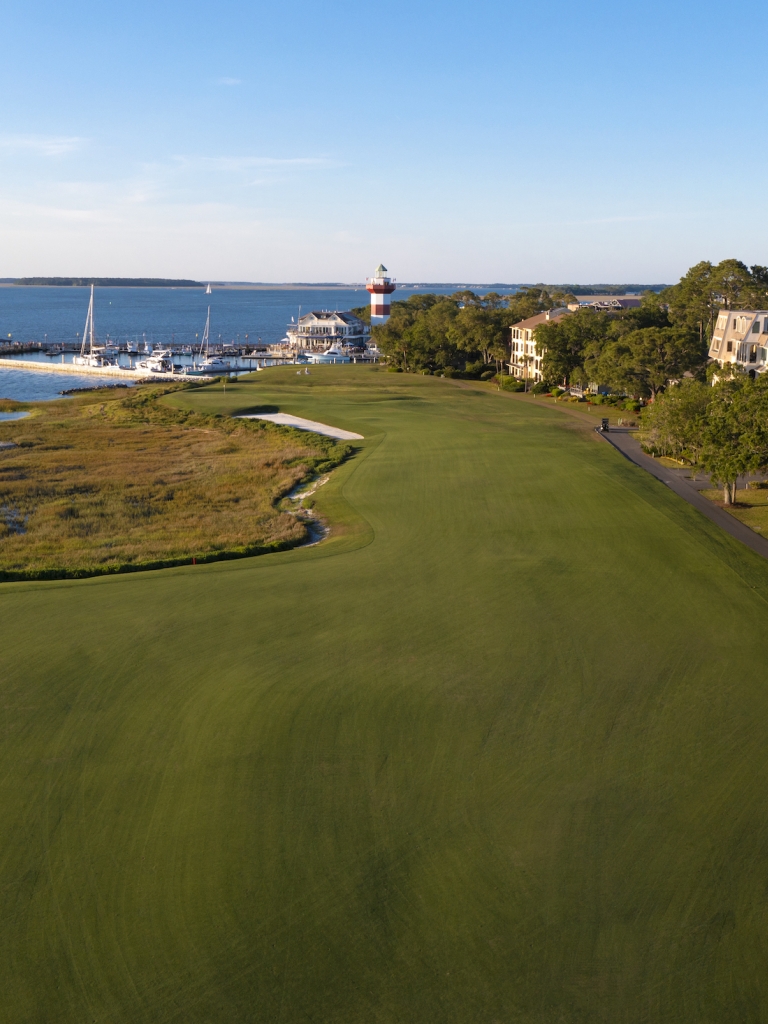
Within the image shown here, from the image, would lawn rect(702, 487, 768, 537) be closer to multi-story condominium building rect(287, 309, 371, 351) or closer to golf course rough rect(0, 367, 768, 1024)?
golf course rough rect(0, 367, 768, 1024)

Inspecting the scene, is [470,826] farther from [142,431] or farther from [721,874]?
[142,431]

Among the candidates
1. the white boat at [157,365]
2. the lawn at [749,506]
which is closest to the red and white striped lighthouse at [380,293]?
the white boat at [157,365]

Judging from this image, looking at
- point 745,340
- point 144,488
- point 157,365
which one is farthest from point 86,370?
point 745,340

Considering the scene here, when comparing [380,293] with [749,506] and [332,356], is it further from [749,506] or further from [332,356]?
[749,506]

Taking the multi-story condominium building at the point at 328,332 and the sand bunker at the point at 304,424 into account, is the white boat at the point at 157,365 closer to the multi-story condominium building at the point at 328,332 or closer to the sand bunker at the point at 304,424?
the multi-story condominium building at the point at 328,332

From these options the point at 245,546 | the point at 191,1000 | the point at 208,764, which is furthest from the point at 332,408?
the point at 191,1000
